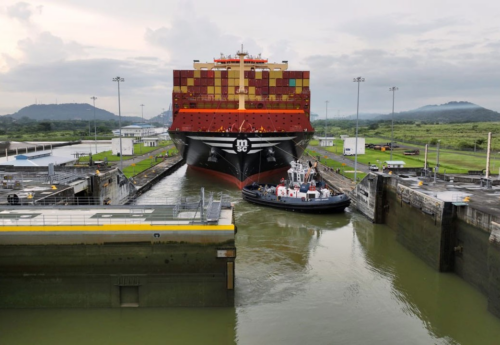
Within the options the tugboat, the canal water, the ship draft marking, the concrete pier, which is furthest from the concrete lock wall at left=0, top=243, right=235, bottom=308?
the ship draft marking

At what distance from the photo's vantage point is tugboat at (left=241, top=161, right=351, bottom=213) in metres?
30.2

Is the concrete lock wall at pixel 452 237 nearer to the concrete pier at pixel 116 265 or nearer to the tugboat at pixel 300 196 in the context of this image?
A: the tugboat at pixel 300 196

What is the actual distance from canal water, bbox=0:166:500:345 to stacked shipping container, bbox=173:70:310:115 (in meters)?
30.3

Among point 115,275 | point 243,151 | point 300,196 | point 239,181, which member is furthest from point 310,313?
point 239,181

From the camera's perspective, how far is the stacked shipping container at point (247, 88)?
5009 cm

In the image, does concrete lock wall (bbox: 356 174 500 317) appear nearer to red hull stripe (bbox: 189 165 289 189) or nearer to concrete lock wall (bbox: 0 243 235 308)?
concrete lock wall (bbox: 0 243 235 308)

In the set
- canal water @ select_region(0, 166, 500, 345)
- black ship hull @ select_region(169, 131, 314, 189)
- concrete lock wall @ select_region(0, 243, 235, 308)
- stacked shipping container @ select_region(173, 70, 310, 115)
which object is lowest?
canal water @ select_region(0, 166, 500, 345)

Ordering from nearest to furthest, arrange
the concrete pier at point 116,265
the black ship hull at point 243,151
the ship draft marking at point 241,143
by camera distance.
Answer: the concrete pier at point 116,265
the ship draft marking at point 241,143
the black ship hull at point 243,151

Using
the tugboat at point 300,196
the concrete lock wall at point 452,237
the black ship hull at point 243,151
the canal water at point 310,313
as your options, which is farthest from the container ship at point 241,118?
the canal water at point 310,313

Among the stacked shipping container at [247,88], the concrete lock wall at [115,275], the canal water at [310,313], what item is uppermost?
the stacked shipping container at [247,88]

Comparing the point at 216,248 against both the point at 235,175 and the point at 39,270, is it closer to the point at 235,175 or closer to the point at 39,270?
the point at 39,270

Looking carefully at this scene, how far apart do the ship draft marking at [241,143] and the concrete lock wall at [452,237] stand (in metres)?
16.0

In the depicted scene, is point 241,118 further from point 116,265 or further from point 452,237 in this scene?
point 116,265

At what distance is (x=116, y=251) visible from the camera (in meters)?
14.3
